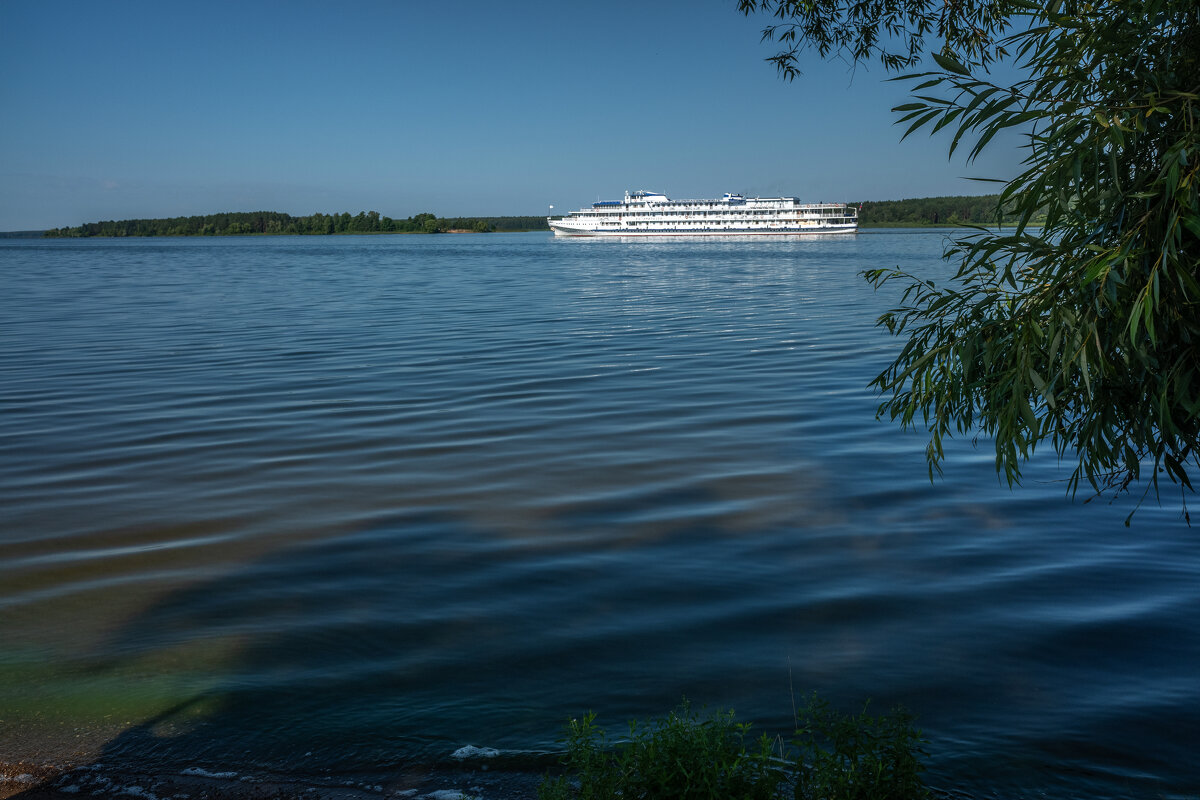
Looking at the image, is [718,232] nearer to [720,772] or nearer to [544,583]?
[544,583]

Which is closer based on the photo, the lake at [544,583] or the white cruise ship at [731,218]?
the lake at [544,583]

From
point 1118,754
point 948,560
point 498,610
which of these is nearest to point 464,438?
point 498,610

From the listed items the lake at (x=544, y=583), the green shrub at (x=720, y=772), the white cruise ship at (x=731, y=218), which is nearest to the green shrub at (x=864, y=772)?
the green shrub at (x=720, y=772)

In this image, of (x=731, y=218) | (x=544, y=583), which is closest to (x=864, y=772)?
(x=544, y=583)

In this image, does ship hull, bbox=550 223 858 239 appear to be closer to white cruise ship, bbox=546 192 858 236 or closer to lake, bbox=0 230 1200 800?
white cruise ship, bbox=546 192 858 236

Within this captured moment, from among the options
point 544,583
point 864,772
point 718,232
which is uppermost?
point 718,232

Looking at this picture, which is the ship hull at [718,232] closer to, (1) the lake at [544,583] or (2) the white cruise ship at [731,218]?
(2) the white cruise ship at [731,218]

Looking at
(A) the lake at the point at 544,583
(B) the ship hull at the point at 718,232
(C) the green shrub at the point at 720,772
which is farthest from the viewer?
(B) the ship hull at the point at 718,232

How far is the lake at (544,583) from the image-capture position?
4.79 m

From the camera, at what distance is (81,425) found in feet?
40.2

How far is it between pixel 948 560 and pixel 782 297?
90.4 feet

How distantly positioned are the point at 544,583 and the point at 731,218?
119802 millimetres

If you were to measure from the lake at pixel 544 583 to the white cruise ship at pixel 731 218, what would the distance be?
363 feet

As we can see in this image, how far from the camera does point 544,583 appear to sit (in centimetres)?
686
